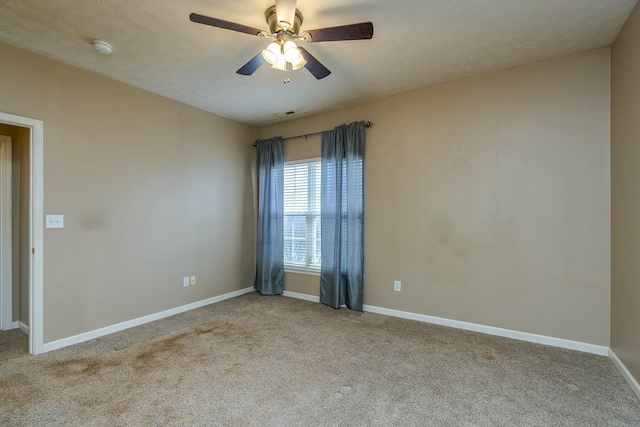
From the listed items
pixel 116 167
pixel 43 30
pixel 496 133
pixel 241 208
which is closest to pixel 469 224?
pixel 496 133

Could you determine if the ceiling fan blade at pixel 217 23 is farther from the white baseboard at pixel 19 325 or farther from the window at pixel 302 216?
the white baseboard at pixel 19 325

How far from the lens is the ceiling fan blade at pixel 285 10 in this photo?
1.78 m

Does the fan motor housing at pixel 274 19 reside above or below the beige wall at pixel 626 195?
above

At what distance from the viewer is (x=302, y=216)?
14.6ft

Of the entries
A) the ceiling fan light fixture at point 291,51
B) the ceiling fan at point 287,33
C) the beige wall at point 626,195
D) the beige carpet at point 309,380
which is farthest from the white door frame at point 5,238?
the beige wall at point 626,195

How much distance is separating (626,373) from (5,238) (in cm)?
583

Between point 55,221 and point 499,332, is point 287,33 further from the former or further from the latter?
point 499,332

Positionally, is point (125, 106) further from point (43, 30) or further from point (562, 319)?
point (562, 319)

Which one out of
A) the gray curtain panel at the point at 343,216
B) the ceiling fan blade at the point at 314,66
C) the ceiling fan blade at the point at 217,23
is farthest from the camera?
the gray curtain panel at the point at 343,216

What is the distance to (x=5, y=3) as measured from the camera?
2.06 meters

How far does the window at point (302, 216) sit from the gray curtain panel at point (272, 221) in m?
0.10

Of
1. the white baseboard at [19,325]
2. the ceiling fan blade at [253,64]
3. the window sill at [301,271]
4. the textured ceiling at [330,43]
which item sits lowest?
the white baseboard at [19,325]

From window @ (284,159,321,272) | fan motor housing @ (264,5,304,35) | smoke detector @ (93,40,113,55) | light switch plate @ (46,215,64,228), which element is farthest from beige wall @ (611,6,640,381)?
light switch plate @ (46,215,64,228)

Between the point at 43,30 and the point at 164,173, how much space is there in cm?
166
